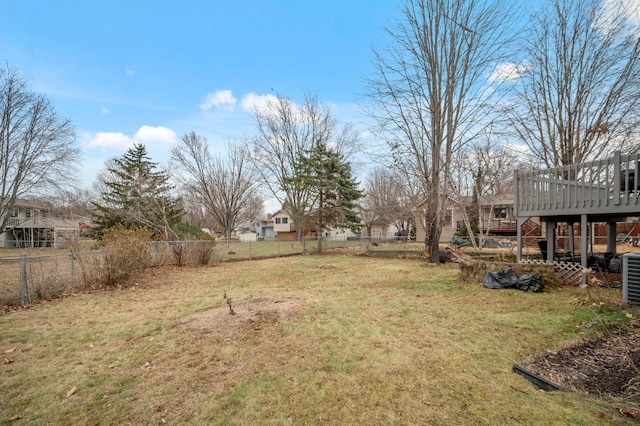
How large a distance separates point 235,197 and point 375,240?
1428 cm

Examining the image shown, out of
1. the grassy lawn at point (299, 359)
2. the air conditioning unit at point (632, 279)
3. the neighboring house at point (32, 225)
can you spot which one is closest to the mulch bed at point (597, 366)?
the grassy lawn at point (299, 359)

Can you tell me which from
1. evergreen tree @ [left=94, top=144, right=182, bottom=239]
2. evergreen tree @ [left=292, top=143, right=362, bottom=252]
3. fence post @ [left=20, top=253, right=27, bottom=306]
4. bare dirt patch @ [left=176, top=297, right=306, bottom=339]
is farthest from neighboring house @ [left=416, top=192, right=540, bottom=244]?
fence post @ [left=20, top=253, right=27, bottom=306]

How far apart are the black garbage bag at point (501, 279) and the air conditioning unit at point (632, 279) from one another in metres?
2.08

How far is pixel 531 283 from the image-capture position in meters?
6.80

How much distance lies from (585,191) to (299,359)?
8210mm

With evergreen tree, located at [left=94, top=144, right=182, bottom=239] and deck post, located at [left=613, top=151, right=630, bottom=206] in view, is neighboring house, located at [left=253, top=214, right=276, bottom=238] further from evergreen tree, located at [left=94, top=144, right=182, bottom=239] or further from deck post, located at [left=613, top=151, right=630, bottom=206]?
deck post, located at [left=613, top=151, right=630, bottom=206]

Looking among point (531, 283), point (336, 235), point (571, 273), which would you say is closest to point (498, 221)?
point (336, 235)

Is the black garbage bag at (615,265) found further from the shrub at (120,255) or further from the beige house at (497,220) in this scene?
the beige house at (497,220)

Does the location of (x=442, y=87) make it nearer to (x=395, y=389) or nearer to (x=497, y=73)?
(x=497, y=73)

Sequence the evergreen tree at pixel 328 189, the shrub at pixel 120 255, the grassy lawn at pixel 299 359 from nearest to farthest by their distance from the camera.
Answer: the grassy lawn at pixel 299 359 < the shrub at pixel 120 255 < the evergreen tree at pixel 328 189

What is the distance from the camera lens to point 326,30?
39.2 ft

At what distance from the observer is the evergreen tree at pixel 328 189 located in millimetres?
20438

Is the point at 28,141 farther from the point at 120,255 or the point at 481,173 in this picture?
the point at 481,173

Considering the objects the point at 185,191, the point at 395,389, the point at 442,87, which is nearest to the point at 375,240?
the point at 442,87
